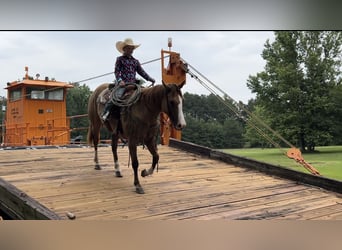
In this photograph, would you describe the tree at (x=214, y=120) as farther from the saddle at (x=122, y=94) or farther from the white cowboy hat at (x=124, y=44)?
the white cowboy hat at (x=124, y=44)

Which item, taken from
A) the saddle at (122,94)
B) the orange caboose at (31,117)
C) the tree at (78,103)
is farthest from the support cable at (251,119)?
the orange caboose at (31,117)

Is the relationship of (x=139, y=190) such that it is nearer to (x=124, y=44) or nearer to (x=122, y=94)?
(x=122, y=94)

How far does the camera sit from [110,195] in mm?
2311

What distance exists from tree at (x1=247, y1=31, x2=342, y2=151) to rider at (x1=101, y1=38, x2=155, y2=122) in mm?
906

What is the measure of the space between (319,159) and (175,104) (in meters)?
1.32

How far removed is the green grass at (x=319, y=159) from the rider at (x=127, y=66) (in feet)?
3.56

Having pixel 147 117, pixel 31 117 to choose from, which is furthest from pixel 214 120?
pixel 31 117

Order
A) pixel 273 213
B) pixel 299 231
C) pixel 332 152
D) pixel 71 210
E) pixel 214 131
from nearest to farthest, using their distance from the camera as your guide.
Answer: pixel 71 210, pixel 273 213, pixel 299 231, pixel 332 152, pixel 214 131

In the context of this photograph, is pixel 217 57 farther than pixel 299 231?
Yes

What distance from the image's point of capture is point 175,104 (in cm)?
224

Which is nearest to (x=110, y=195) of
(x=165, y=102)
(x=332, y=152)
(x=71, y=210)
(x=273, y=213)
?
(x=71, y=210)

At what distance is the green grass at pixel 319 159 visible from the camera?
2871 mm
